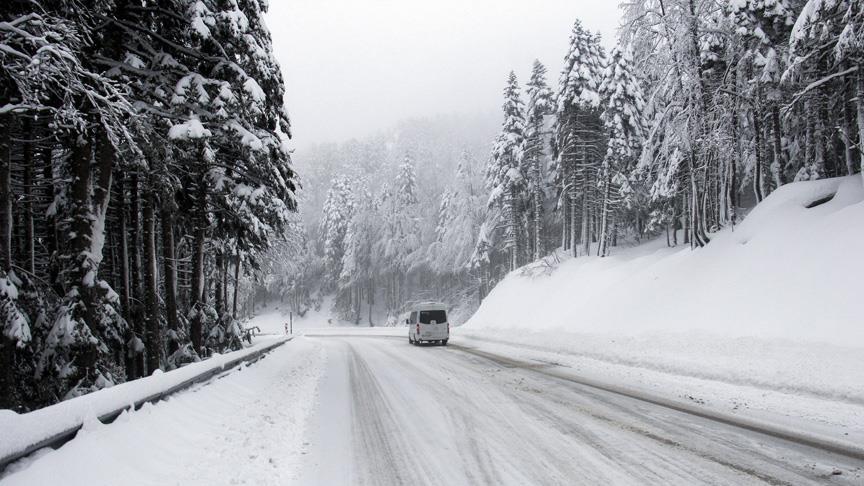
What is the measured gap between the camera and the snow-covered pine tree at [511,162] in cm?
3741

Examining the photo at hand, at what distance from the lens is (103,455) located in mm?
4281

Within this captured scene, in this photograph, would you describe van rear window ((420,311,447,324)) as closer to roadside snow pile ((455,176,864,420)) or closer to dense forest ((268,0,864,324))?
roadside snow pile ((455,176,864,420))

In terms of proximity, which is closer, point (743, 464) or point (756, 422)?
point (743, 464)

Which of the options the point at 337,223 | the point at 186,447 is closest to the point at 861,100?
the point at 186,447

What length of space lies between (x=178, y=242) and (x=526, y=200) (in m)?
27.8

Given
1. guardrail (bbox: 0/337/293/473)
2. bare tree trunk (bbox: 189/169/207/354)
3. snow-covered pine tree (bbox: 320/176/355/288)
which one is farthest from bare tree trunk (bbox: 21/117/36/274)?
snow-covered pine tree (bbox: 320/176/355/288)

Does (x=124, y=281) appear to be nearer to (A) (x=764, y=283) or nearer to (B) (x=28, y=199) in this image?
(B) (x=28, y=199)

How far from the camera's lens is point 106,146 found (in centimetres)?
873

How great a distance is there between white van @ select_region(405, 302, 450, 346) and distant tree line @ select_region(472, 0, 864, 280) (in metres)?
12.5

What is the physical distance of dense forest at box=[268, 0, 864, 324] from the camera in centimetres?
1709

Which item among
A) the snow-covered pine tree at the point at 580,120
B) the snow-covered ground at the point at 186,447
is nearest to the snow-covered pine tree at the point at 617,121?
the snow-covered pine tree at the point at 580,120

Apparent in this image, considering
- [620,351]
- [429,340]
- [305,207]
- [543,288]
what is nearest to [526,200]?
[543,288]

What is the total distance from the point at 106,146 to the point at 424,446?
25.7ft

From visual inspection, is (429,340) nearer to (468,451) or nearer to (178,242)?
(178,242)
